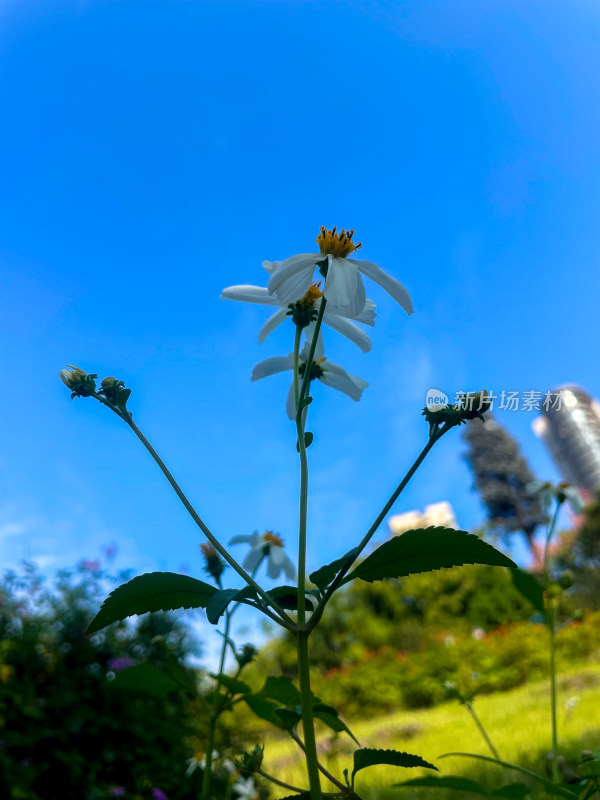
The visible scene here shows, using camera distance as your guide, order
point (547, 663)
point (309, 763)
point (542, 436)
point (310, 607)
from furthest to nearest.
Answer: point (542, 436), point (547, 663), point (310, 607), point (309, 763)

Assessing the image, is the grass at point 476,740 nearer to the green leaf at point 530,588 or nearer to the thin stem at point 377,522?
the green leaf at point 530,588

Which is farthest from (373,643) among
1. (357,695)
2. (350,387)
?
(350,387)

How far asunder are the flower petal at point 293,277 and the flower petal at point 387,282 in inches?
2.3

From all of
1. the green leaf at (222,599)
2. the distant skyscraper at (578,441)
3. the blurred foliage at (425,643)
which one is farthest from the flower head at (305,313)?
the distant skyscraper at (578,441)

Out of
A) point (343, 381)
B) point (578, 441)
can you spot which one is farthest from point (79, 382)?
point (578, 441)

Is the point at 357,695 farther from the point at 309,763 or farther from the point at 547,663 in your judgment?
the point at 309,763

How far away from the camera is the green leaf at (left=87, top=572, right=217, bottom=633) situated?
619 millimetres

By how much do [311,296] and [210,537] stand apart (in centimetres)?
39

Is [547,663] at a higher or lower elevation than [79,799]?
higher

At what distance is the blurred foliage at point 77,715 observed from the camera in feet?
7.57

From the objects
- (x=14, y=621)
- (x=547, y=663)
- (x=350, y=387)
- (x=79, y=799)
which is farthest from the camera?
(x=547, y=663)

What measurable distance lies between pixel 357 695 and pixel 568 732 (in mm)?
4399

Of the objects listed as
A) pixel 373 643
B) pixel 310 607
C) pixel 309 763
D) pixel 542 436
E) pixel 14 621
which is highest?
pixel 542 436

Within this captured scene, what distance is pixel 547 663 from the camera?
7176mm
